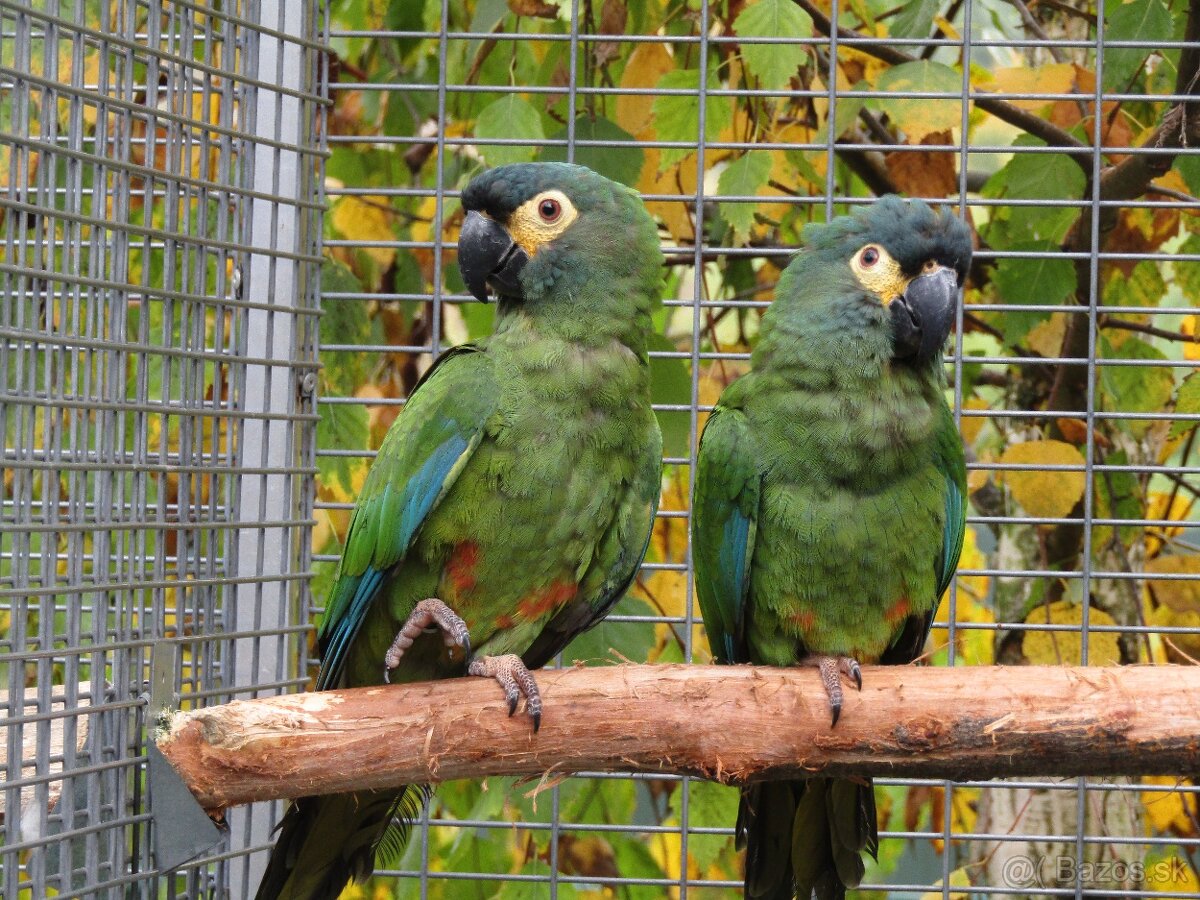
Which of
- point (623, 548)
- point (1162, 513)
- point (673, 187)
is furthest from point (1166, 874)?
point (673, 187)

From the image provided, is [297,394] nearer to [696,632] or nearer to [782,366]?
[782,366]

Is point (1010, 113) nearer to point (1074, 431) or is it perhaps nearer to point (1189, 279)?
point (1189, 279)

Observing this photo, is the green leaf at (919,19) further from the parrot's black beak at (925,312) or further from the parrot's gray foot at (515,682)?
the parrot's gray foot at (515,682)

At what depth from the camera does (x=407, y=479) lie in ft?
5.90

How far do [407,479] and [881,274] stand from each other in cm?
80

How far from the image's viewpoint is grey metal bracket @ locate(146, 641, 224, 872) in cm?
161

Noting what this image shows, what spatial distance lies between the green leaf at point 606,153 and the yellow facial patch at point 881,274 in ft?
1.89

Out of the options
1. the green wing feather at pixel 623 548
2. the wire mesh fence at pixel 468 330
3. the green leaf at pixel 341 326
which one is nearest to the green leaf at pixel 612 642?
the wire mesh fence at pixel 468 330

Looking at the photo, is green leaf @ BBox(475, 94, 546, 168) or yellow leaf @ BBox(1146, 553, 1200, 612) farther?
yellow leaf @ BBox(1146, 553, 1200, 612)

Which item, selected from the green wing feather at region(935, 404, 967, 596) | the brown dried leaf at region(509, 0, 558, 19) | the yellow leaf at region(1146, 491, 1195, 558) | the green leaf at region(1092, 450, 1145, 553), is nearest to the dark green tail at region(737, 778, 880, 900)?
the green wing feather at region(935, 404, 967, 596)

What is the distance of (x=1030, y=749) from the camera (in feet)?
5.11

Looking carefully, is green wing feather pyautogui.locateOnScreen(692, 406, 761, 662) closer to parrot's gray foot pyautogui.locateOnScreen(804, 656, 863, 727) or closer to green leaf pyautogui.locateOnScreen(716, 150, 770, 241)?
parrot's gray foot pyautogui.locateOnScreen(804, 656, 863, 727)

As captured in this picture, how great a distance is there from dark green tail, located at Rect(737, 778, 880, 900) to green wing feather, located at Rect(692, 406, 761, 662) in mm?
271

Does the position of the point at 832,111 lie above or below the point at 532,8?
below
